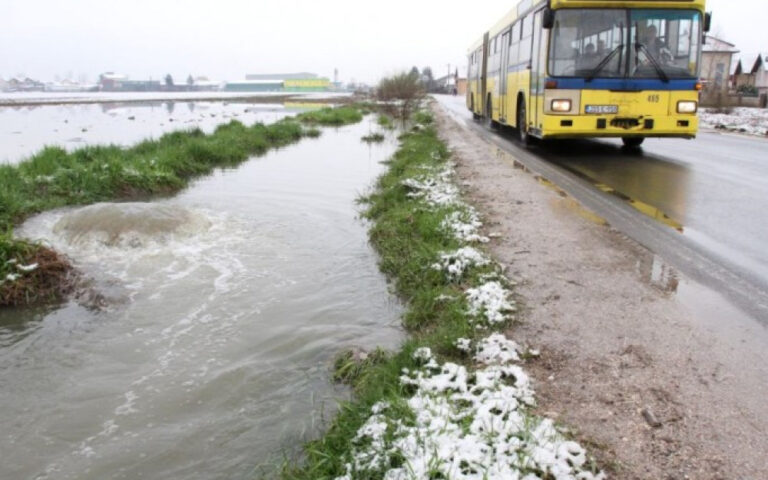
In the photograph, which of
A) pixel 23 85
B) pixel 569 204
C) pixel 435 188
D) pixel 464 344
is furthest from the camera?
pixel 23 85

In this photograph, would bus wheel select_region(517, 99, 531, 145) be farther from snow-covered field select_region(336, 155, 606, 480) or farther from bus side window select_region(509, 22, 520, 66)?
snow-covered field select_region(336, 155, 606, 480)

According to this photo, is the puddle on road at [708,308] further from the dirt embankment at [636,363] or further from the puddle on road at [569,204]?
the puddle on road at [569,204]

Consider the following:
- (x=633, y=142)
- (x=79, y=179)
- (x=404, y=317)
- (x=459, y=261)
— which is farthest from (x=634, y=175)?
(x=79, y=179)

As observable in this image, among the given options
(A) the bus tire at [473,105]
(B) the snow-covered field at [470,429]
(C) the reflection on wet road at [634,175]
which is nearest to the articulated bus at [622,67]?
(C) the reflection on wet road at [634,175]

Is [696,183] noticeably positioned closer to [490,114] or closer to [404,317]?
[404,317]

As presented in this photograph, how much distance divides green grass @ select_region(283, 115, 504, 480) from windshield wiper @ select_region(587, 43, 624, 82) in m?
4.52

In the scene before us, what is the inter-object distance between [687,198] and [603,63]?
4.09m

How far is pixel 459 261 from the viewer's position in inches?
228

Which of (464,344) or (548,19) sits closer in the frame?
(464,344)

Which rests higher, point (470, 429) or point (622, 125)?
point (622, 125)

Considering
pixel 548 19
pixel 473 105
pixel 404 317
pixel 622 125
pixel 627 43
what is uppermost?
pixel 548 19

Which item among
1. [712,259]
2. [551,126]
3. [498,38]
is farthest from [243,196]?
[498,38]

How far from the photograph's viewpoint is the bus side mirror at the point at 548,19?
11.3m

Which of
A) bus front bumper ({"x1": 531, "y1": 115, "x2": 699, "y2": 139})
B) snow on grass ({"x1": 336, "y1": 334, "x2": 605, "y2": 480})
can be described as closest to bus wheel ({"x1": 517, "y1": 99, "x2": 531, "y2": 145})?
bus front bumper ({"x1": 531, "y1": 115, "x2": 699, "y2": 139})
